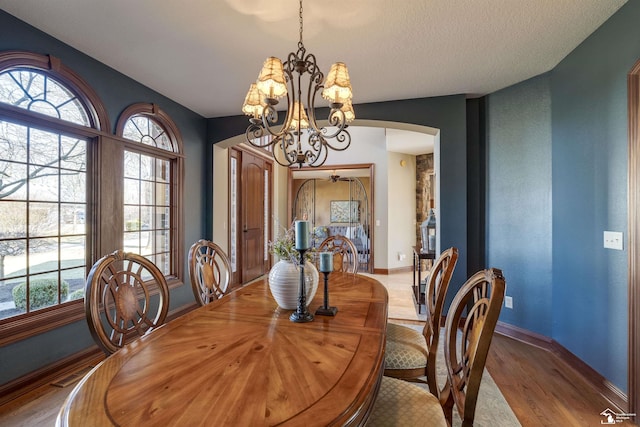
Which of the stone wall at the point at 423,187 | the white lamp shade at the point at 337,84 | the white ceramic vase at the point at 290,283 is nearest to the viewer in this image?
the white ceramic vase at the point at 290,283

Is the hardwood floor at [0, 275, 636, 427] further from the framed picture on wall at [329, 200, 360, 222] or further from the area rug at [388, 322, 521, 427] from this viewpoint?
the framed picture on wall at [329, 200, 360, 222]

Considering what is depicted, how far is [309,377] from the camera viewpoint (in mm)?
897

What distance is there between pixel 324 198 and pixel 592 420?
798 cm

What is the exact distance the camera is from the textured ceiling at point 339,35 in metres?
1.87

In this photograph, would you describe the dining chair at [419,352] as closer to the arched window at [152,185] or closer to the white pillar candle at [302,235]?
the white pillar candle at [302,235]

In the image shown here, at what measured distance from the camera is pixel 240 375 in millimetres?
904

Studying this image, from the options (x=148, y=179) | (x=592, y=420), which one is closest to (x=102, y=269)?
(x=148, y=179)

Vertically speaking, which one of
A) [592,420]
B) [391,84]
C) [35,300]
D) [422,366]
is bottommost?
[592,420]

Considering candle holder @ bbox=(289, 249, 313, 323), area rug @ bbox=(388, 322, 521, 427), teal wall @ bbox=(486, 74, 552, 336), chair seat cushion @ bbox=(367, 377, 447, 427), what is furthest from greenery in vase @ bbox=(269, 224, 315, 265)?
teal wall @ bbox=(486, 74, 552, 336)

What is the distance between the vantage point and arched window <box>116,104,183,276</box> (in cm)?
302

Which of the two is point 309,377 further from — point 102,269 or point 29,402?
point 29,402

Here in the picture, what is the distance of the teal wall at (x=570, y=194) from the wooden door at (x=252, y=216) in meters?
3.60

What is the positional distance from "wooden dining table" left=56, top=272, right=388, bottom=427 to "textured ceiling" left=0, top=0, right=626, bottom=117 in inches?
74.0

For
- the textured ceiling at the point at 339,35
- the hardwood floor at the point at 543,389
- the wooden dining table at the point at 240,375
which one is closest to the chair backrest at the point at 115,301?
the wooden dining table at the point at 240,375
